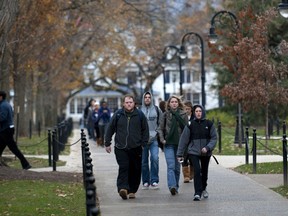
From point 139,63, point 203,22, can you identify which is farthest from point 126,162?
point 203,22

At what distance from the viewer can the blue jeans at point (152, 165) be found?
17797 mm

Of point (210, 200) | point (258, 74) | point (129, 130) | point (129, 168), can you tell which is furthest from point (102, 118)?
point (210, 200)

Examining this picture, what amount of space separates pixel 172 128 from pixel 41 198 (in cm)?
310

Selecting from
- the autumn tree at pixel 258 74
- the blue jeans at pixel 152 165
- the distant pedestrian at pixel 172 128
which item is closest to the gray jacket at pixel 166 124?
the distant pedestrian at pixel 172 128

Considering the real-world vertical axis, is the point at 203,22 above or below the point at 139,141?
above

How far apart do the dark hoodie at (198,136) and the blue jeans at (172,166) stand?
2.59 feet

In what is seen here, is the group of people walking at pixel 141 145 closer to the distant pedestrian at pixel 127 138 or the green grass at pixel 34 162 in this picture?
the distant pedestrian at pixel 127 138

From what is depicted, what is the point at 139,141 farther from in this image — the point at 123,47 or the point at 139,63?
the point at 139,63

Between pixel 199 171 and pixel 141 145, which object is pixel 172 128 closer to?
pixel 141 145

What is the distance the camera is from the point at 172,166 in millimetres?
16688

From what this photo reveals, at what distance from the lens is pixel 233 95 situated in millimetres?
29547

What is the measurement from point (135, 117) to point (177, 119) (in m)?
1.38

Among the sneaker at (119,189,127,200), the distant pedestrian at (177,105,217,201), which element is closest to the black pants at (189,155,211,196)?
the distant pedestrian at (177,105,217,201)

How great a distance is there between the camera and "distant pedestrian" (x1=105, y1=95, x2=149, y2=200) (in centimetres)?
1597
